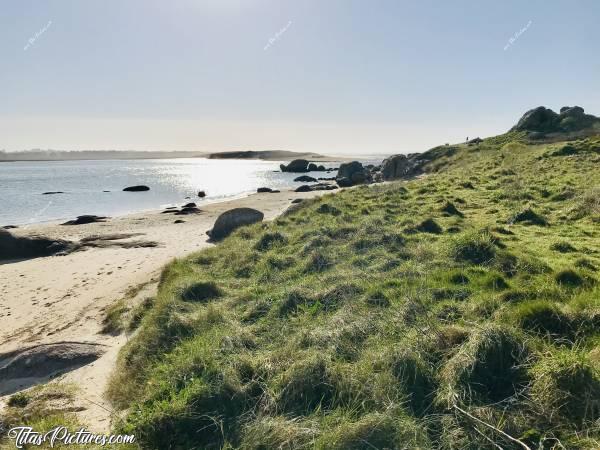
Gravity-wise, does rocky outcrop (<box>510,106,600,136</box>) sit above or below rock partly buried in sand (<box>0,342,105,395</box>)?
above

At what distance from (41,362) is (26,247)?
1399 centimetres

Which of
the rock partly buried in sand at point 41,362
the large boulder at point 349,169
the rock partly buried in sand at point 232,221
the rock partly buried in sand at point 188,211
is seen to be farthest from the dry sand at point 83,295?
the large boulder at point 349,169

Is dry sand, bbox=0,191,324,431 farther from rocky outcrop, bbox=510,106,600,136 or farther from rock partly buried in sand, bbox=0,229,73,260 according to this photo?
rocky outcrop, bbox=510,106,600,136

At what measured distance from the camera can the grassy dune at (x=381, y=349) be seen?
4.38m

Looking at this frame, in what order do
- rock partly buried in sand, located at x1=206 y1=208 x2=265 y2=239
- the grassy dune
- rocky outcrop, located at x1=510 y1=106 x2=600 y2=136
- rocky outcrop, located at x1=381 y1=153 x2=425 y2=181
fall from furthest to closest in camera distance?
1. rocky outcrop, located at x1=381 y1=153 x2=425 y2=181
2. rocky outcrop, located at x1=510 y1=106 x2=600 y2=136
3. rock partly buried in sand, located at x1=206 y1=208 x2=265 y2=239
4. the grassy dune

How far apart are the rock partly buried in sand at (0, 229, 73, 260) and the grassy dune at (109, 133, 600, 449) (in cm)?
1137

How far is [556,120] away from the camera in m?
48.5

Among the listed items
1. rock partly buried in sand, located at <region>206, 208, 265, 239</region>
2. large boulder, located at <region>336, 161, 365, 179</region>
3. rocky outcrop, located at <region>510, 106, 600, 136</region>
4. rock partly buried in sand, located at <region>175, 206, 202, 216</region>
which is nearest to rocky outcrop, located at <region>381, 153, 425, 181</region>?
large boulder, located at <region>336, 161, 365, 179</region>

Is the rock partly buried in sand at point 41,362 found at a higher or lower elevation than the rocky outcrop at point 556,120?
lower

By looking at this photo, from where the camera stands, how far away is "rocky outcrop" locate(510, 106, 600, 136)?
146ft

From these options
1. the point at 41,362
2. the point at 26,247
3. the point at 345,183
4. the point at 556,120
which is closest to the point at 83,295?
the point at 41,362

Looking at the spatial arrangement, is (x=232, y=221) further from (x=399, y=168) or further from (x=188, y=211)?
(x=399, y=168)

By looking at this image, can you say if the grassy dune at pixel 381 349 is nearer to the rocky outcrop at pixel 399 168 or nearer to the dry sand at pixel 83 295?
the dry sand at pixel 83 295

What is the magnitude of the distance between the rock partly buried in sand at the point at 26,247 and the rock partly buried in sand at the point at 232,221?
698 centimetres
